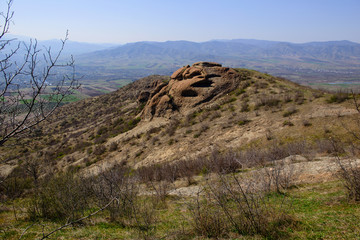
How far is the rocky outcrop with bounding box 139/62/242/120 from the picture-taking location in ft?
63.2

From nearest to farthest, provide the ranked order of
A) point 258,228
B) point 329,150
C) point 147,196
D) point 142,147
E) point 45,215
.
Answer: point 258,228 < point 45,215 < point 147,196 < point 329,150 < point 142,147

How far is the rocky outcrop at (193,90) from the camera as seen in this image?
1927 cm

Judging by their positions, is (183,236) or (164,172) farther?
(164,172)

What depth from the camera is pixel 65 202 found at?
5.63 m

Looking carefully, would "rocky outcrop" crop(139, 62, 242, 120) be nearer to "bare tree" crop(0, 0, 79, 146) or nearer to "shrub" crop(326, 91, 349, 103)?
"shrub" crop(326, 91, 349, 103)

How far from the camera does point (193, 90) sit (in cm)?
1962

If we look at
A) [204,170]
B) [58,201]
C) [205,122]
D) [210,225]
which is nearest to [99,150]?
[205,122]

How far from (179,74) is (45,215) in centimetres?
1840

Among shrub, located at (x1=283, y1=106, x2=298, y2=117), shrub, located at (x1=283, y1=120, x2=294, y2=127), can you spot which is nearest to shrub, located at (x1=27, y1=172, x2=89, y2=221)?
shrub, located at (x1=283, y1=120, x2=294, y2=127)

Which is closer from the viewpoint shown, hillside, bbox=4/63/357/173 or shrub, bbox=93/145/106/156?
hillside, bbox=4/63/357/173

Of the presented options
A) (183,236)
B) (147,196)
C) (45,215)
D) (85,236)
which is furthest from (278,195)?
(45,215)

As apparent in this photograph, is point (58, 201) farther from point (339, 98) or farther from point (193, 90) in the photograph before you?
point (339, 98)

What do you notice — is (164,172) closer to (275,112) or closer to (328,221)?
(328,221)

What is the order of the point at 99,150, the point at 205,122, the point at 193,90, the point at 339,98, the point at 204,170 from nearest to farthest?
the point at 204,170, the point at 339,98, the point at 205,122, the point at 99,150, the point at 193,90
